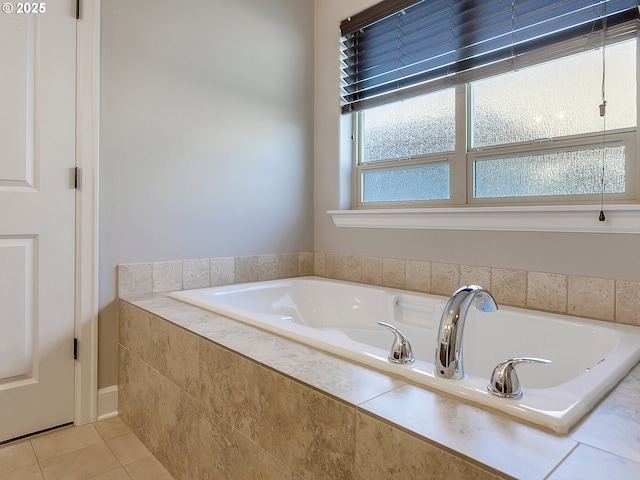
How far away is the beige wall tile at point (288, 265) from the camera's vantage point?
2527mm

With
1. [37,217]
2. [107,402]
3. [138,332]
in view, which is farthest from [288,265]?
[37,217]

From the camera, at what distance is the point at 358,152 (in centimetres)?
259

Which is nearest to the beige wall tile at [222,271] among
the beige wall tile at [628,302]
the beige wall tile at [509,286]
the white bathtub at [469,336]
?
the white bathtub at [469,336]

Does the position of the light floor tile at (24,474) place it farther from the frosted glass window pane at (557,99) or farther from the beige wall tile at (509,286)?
the frosted glass window pane at (557,99)

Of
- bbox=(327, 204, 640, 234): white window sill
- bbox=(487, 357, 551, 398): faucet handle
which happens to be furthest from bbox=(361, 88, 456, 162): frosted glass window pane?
bbox=(487, 357, 551, 398): faucet handle

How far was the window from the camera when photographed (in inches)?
62.0

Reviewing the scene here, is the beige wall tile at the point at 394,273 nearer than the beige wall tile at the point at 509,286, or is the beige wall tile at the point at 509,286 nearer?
the beige wall tile at the point at 509,286

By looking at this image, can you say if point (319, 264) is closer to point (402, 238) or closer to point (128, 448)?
point (402, 238)

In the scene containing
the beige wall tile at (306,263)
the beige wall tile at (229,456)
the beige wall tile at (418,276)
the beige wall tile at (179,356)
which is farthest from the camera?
the beige wall tile at (306,263)

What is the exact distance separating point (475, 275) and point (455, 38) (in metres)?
1.14

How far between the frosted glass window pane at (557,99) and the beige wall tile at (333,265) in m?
1.03

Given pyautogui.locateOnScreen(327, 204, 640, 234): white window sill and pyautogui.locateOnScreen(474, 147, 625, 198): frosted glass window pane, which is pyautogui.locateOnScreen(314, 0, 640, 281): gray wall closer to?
pyautogui.locateOnScreen(327, 204, 640, 234): white window sill

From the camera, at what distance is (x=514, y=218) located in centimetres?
173

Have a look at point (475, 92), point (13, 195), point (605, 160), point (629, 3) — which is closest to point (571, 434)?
point (605, 160)
